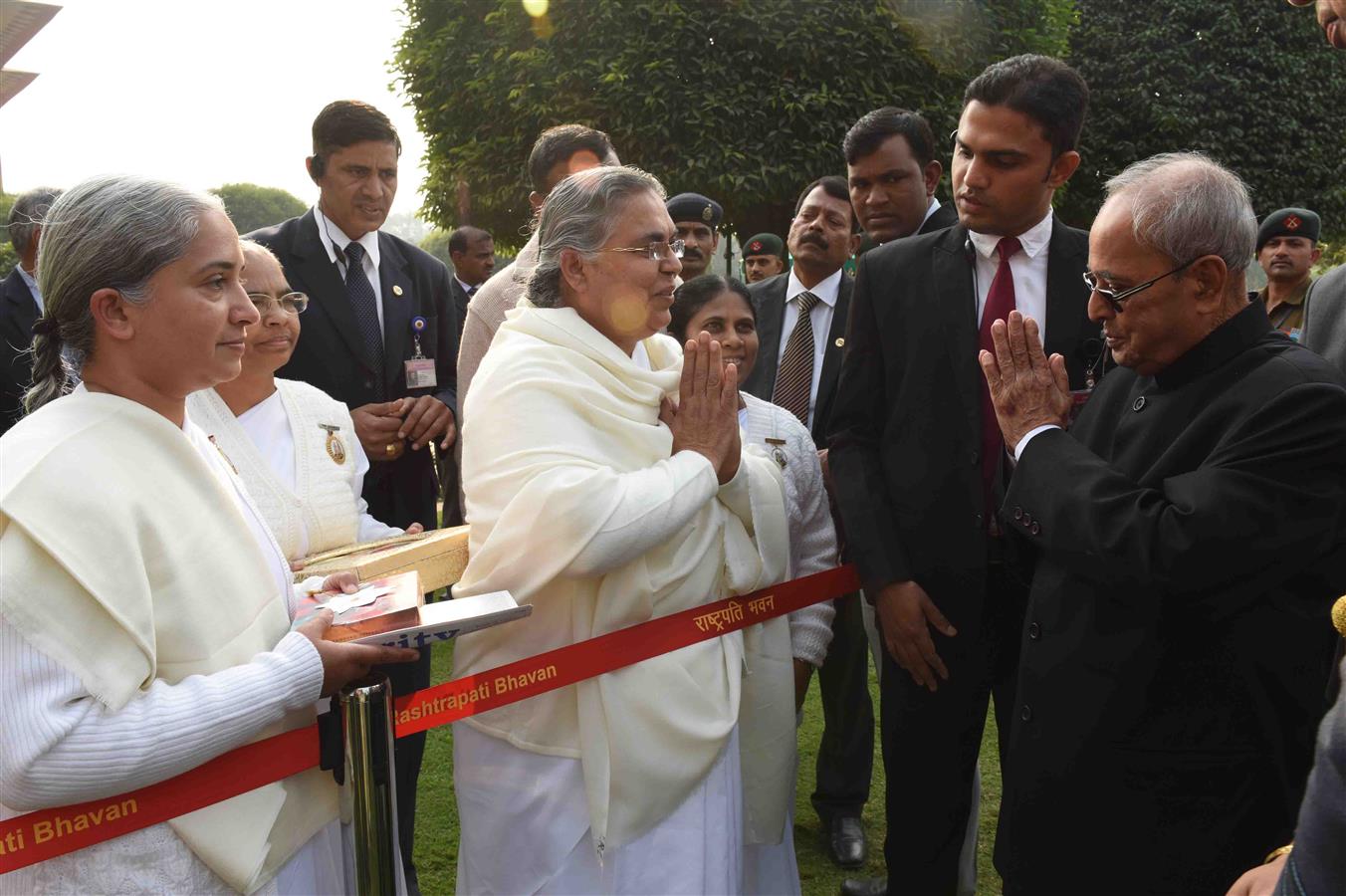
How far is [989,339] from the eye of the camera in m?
3.31

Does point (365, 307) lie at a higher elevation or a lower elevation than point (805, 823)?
higher

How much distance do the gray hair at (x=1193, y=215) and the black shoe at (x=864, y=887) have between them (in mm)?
2729

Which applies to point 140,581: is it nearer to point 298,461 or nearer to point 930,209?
point 298,461

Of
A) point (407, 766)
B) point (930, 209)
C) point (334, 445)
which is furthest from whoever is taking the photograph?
point (930, 209)

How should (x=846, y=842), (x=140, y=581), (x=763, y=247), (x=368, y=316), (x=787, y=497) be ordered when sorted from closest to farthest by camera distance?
1. (x=140, y=581)
2. (x=787, y=497)
3. (x=846, y=842)
4. (x=368, y=316)
5. (x=763, y=247)

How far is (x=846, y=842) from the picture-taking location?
4.46 m

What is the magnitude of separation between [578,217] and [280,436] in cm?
123

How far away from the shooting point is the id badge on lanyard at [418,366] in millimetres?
Answer: 4656

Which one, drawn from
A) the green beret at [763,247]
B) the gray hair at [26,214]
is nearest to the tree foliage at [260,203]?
Result: the green beret at [763,247]

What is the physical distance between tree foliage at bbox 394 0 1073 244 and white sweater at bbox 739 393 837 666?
12778 mm

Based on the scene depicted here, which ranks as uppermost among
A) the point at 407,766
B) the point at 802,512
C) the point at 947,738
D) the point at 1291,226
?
the point at 1291,226

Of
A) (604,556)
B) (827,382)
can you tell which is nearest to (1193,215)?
(604,556)

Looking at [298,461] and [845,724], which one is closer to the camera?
[298,461]

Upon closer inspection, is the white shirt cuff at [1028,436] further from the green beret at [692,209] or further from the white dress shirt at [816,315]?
the green beret at [692,209]
